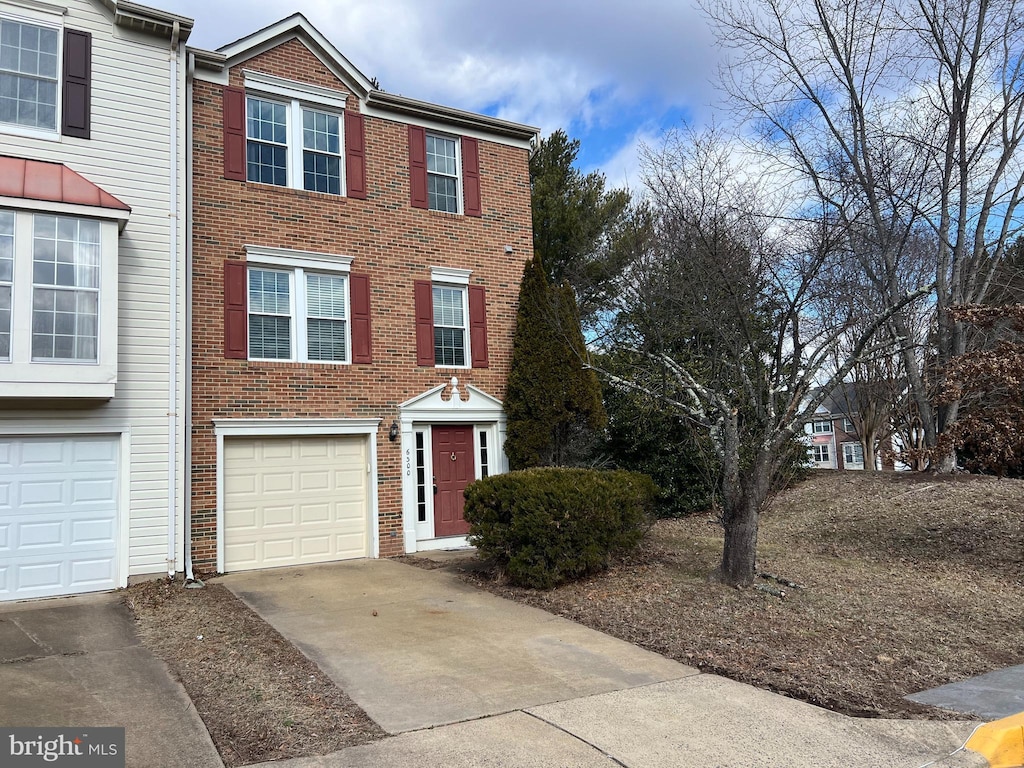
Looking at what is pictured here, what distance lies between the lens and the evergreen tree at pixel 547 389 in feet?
42.8

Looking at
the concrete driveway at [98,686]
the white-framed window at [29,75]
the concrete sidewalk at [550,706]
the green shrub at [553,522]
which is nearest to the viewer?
the concrete sidewalk at [550,706]

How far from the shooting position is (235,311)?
1123cm

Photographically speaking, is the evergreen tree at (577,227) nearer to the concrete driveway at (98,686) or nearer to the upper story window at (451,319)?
the upper story window at (451,319)

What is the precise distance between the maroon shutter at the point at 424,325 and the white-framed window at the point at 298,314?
1.22 metres

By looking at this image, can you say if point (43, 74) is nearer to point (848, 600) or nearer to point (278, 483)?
point (278, 483)

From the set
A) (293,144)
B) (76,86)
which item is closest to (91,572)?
(76,86)

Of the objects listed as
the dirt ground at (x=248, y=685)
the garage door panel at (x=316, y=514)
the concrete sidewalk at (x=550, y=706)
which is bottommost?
the concrete sidewalk at (x=550, y=706)

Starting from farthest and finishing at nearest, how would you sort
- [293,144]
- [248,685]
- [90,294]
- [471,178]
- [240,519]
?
[471,178], [293,144], [240,519], [90,294], [248,685]

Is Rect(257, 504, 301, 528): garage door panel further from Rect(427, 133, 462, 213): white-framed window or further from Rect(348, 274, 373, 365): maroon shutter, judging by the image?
Rect(427, 133, 462, 213): white-framed window

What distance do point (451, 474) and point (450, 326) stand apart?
2.57 m

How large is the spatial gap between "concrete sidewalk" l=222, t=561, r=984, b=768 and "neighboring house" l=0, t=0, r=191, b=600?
3190mm

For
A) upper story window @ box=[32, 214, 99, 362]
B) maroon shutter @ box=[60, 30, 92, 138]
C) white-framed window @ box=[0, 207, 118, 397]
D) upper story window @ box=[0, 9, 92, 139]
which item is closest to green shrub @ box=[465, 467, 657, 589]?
white-framed window @ box=[0, 207, 118, 397]

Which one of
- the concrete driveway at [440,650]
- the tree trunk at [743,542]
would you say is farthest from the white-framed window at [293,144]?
the tree trunk at [743,542]

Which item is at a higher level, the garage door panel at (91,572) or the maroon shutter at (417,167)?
the maroon shutter at (417,167)
